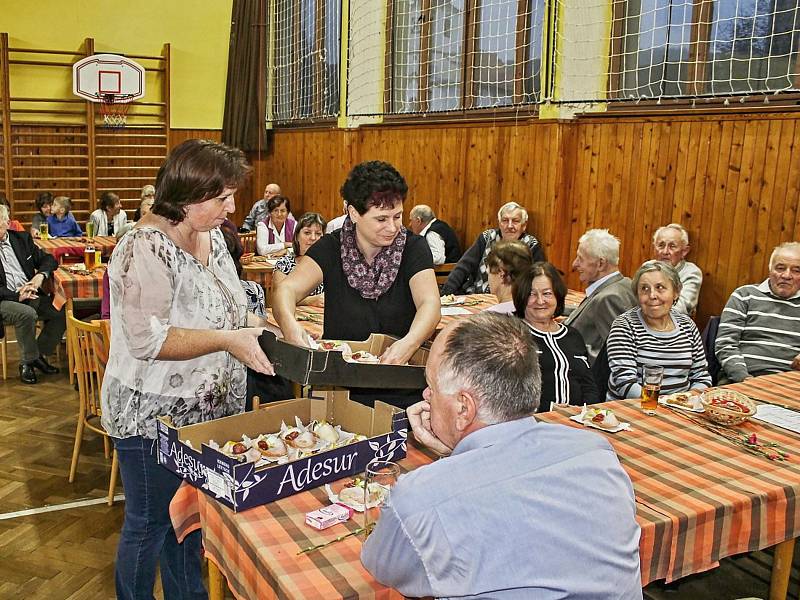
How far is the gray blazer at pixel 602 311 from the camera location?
393 centimetres

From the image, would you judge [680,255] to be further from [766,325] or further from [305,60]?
[305,60]

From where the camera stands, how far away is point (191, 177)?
203 centimetres

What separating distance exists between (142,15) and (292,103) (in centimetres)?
271

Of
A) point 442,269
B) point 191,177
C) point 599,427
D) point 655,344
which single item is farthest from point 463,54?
point 191,177

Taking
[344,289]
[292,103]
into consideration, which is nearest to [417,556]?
[344,289]

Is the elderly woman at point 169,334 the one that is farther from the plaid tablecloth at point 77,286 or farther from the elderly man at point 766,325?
the plaid tablecloth at point 77,286

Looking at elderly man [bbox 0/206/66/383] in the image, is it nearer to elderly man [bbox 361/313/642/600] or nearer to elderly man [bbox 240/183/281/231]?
elderly man [bbox 240/183/281/231]

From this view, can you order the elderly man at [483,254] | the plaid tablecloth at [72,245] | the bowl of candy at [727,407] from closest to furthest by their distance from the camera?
the bowl of candy at [727,407], the elderly man at [483,254], the plaid tablecloth at [72,245]

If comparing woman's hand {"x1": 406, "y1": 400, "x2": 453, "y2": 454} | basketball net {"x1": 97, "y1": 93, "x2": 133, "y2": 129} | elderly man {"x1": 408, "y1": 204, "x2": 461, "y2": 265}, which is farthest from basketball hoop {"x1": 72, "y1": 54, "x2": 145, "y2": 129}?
woman's hand {"x1": 406, "y1": 400, "x2": 453, "y2": 454}

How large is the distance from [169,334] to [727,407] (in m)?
1.81

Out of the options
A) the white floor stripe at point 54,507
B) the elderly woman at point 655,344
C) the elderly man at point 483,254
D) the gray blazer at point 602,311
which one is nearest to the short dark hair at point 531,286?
the elderly woman at point 655,344

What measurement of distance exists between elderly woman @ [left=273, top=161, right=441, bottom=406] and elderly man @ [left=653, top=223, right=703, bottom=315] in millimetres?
2810

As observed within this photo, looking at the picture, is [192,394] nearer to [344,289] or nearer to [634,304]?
[344,289]

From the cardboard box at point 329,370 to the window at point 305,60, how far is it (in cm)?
793
